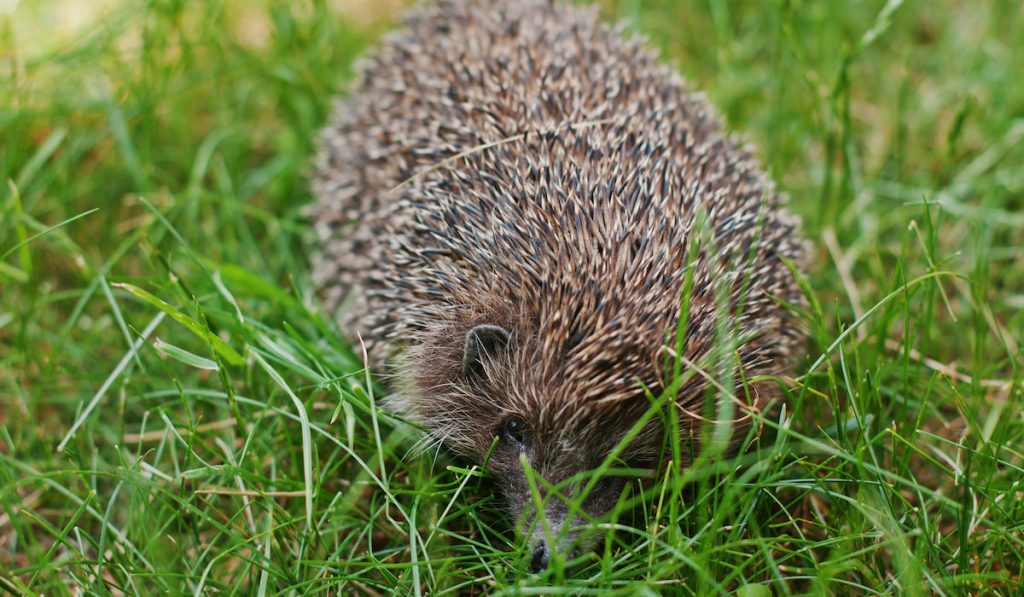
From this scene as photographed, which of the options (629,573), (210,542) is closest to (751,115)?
(629,573)

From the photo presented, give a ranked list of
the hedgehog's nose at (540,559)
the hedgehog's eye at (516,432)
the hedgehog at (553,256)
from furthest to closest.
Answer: the hedgehog's eye at (516,432), the hedgehog at (553,256), the hedgehog's nose at (540,559)

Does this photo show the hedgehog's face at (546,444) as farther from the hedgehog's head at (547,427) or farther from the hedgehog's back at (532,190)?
the hedgehog's back at (532,190)

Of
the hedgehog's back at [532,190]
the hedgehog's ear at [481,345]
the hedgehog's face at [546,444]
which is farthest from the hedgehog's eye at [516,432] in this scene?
the hedgehog's back at [532,190]

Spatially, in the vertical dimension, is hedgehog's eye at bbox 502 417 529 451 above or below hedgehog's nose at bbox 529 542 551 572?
above

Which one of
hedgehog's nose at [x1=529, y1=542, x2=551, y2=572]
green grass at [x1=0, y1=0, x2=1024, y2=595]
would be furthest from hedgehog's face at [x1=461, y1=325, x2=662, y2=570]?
green grass at [x1=0, y1=0, x2=1024, y2=595]

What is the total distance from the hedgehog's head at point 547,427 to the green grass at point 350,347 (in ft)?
0.49

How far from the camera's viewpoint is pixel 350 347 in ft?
13.9

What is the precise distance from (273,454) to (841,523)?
2189 mm

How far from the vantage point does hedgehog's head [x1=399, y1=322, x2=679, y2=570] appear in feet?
10.00

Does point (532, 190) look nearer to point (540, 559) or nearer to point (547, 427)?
point (547, 427)

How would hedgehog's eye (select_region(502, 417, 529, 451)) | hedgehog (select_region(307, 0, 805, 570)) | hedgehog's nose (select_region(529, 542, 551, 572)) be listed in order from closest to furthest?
hedgehog's nose (select_region(529, 542, 551, 572)) < hedgehog (select_region(307, 0, 805, 570)) < hedgehog's eye (select_region(502, 417, 529, 451))

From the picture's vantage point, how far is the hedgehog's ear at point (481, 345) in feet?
10.9

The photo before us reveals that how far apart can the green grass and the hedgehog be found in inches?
7.9

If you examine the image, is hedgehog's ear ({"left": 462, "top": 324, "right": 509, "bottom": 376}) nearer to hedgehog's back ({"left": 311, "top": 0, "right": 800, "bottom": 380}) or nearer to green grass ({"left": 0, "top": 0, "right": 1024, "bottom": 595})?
hedgehog's back ({"left": 311, "top": 0, "right": 800, "bottom": 380})
